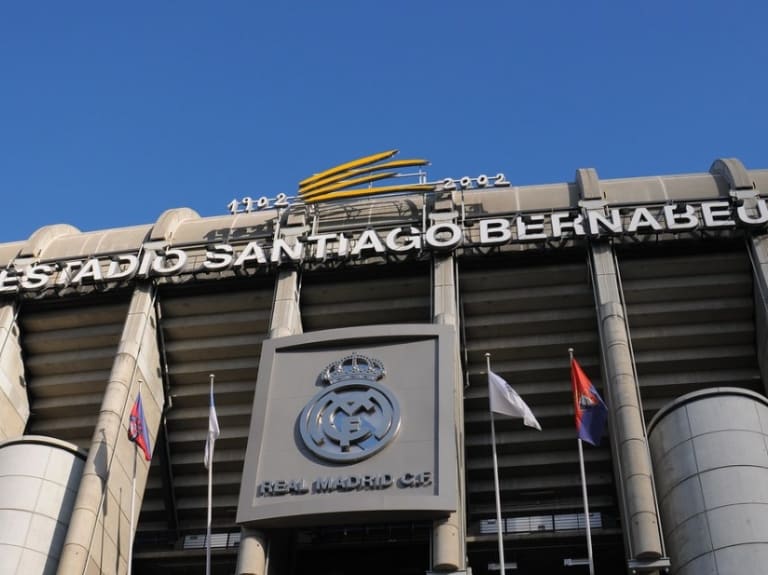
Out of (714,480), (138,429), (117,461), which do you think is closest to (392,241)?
(138,429)

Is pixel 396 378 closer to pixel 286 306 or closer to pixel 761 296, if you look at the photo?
pixel 286 306

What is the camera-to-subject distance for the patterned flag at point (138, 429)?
3600cm

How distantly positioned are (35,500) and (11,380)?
9.24 metres

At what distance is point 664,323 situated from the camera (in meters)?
41.1

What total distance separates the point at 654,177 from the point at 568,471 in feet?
45.5

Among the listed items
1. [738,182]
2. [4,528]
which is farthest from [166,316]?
[738,182]

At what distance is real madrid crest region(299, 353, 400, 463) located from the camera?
114ft

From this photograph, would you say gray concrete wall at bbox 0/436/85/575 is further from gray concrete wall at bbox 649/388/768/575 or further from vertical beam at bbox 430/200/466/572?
gray concrete wall at bbox 649/388/768/575

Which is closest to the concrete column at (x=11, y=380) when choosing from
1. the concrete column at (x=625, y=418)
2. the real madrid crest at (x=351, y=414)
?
the real madrid crest at (x=351, y=414)

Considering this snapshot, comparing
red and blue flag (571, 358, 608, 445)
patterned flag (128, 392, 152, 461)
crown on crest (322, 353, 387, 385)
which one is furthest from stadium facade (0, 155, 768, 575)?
patterned flag (128, 392, 152, 461)

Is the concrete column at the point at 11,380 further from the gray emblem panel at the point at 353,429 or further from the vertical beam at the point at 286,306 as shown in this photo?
the gray emblem panel at the point at 353,429

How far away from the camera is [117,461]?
38.1 m

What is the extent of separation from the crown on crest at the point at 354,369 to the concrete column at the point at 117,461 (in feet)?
25.1

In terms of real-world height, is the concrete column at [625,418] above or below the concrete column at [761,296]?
below
